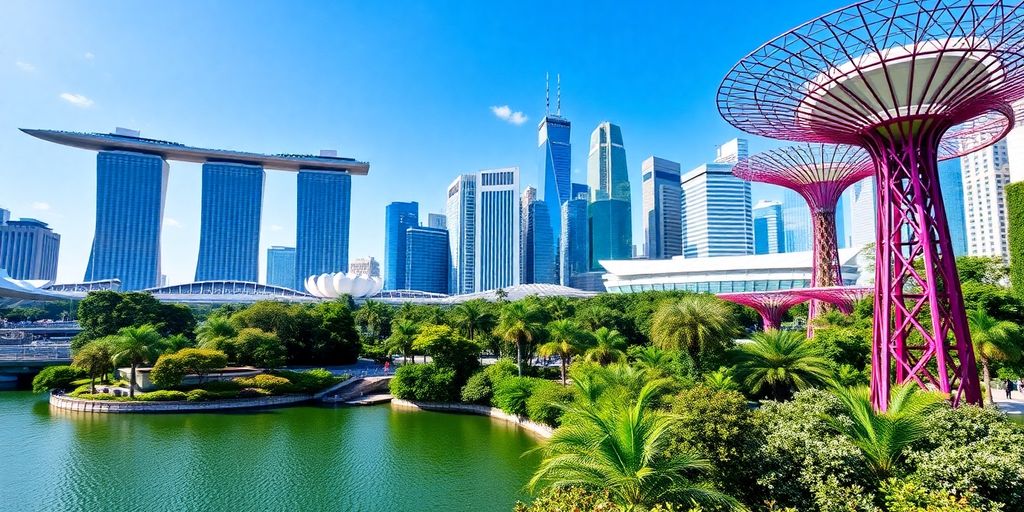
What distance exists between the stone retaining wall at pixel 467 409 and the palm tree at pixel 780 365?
38.2 feet

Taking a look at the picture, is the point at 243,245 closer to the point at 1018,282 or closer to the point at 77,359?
the point at 77,359

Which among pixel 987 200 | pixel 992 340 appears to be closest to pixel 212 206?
pixel 992 340

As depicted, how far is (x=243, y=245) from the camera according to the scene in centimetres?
17700

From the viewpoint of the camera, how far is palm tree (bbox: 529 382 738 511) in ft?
35.2

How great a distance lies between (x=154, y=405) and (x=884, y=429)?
38.5m

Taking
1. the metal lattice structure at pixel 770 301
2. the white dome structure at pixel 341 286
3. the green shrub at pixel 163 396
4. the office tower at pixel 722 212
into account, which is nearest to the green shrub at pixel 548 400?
the green shrub at pixel 163 396

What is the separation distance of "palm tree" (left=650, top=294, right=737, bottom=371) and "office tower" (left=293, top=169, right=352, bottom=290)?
17044 cm

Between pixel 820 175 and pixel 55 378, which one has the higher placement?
pixel 820 175

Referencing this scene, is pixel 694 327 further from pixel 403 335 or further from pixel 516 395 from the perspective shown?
pixel 403 335

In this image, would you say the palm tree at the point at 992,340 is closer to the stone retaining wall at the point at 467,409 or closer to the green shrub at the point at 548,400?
the green shrub at the point at 548,400

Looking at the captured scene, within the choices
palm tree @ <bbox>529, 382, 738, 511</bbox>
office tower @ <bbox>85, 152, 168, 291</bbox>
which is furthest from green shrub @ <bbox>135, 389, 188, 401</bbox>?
office tower @ <bbox>85, 152, 168, 291</bbox>

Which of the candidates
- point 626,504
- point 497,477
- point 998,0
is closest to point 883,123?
point 998,0

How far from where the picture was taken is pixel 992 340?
28531 millimetres

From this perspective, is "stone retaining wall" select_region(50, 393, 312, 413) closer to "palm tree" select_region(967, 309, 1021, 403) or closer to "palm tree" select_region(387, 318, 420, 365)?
"palm tree" select_region(387, 318, 420, 365)
